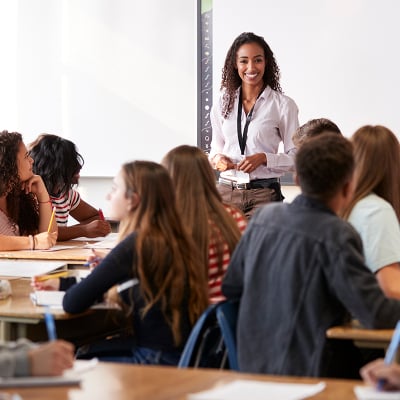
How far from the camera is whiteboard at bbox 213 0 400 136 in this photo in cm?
624

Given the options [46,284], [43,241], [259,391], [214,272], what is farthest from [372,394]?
[43,241]

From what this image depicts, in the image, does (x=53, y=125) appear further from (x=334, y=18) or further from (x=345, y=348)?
(x=345, y=348)

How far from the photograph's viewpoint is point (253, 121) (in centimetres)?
534

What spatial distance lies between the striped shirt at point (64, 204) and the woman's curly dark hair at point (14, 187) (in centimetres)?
48

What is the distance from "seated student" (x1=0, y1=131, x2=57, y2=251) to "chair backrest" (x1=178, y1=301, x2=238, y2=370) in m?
1.90

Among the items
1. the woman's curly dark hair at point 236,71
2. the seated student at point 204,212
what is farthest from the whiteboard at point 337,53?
the seated student at point 204,212

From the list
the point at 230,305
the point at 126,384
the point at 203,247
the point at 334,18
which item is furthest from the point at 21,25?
the point at 126,384

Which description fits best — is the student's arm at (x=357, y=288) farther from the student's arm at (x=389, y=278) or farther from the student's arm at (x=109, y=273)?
the student's arm at (x=109, y=273)

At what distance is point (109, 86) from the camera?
7.16 m

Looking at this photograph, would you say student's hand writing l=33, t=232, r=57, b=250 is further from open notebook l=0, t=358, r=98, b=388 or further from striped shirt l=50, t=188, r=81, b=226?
open notebook l=0, t=358, r=98, b=388

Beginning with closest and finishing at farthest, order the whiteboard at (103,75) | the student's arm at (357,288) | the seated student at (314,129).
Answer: the student's arm at (357,288) → the seated student at (314,129) → the whiteboard at (103,75)

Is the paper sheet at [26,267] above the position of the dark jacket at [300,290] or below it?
below

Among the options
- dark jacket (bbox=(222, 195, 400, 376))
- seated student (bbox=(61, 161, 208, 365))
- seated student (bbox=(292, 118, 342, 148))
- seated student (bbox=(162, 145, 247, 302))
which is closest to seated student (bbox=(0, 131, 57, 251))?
seated student (bbox=(292, 118, 342, 148))

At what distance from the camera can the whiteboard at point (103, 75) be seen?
22.8 feet
